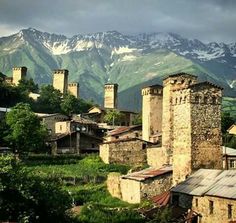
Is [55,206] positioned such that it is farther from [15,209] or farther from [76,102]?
[76,102]

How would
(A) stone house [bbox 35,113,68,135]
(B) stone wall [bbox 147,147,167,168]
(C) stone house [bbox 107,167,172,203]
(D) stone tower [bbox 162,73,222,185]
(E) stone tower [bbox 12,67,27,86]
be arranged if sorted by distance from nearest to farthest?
(D) stone tower [bbox 162,73,222,185] < (C) stone house [bbox 107,167,172,203] < (B) stone wall [bbox 147,147,167,168] < (A) stone house [bbox 35,113,68,135] < (E) stone tower [bbox 12,67,27,86]

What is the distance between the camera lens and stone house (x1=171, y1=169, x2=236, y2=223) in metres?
37.6

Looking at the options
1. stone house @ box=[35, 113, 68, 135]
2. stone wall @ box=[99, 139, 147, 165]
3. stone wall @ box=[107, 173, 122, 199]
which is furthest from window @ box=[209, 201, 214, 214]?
stone house @ box=[35, 113, 68, 135]

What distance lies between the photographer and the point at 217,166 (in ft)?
156

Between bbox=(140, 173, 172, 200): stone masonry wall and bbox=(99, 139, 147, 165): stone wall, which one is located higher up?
bbox=(99, 139, 147, 165): stone wall

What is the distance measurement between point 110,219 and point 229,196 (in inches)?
361

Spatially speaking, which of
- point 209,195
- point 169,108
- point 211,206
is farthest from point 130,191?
point 209,195

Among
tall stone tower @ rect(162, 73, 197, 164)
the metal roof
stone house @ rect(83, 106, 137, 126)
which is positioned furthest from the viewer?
stone house @ rect(83, 106, 137, 126)

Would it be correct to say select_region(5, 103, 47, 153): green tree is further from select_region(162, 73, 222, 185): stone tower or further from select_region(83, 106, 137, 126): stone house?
select_region(83, 106, 137, 126): stone house

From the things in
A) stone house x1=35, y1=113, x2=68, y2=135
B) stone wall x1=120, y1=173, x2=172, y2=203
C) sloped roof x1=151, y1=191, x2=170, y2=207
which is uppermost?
stone house x1=35, y1=113, x2=68, y2=135

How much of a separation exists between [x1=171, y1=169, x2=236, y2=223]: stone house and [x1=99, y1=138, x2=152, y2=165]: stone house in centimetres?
2525

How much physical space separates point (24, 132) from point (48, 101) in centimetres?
4802

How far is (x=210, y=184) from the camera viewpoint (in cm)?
4122

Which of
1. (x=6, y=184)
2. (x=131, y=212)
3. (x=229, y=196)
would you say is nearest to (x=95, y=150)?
(x=131, y=212)
